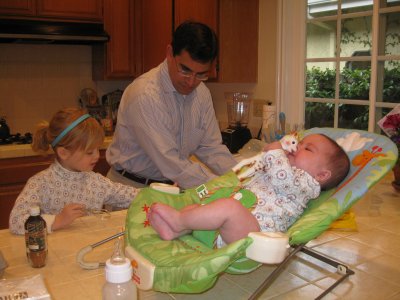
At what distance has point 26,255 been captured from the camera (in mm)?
1405

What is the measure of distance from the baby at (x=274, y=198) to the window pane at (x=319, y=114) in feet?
4.83

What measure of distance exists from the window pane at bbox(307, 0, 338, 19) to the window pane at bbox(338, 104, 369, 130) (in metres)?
0.64

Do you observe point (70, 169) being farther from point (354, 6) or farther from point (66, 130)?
point (354, 6)

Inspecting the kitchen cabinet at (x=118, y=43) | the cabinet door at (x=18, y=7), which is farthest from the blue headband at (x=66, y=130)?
the kitchen cabinet at (x=118, y=43)

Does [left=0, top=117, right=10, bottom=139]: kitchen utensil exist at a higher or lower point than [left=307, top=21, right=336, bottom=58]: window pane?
lower

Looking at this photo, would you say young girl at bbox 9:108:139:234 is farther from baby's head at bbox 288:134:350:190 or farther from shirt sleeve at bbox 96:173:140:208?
baby's head at bbox 288:134:350:190

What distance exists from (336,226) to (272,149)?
43 cm

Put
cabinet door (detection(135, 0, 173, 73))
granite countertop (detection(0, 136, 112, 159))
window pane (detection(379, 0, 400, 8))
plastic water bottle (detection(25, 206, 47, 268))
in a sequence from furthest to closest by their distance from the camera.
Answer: cabinet door (detection(135, 0, 173, 73)) < granite countertop (detection(0, 136, 112, 159)) < window pane (detection(379, 0, 400, 8)) < plastic water bottle (detection(25, 206, 47, 268))

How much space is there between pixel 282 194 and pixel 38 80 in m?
2.69

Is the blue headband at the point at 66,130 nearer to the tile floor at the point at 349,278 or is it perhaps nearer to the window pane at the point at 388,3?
the tile floor at the point at 349,278

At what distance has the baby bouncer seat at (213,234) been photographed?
42.0 inches

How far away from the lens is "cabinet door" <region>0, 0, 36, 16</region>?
2990 mm

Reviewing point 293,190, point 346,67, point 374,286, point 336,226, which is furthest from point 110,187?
point 346,67

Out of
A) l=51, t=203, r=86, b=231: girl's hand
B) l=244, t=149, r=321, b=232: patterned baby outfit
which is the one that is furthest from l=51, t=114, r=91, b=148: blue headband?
l=244, t=149, r=321, b=232: patterned baby outfit
